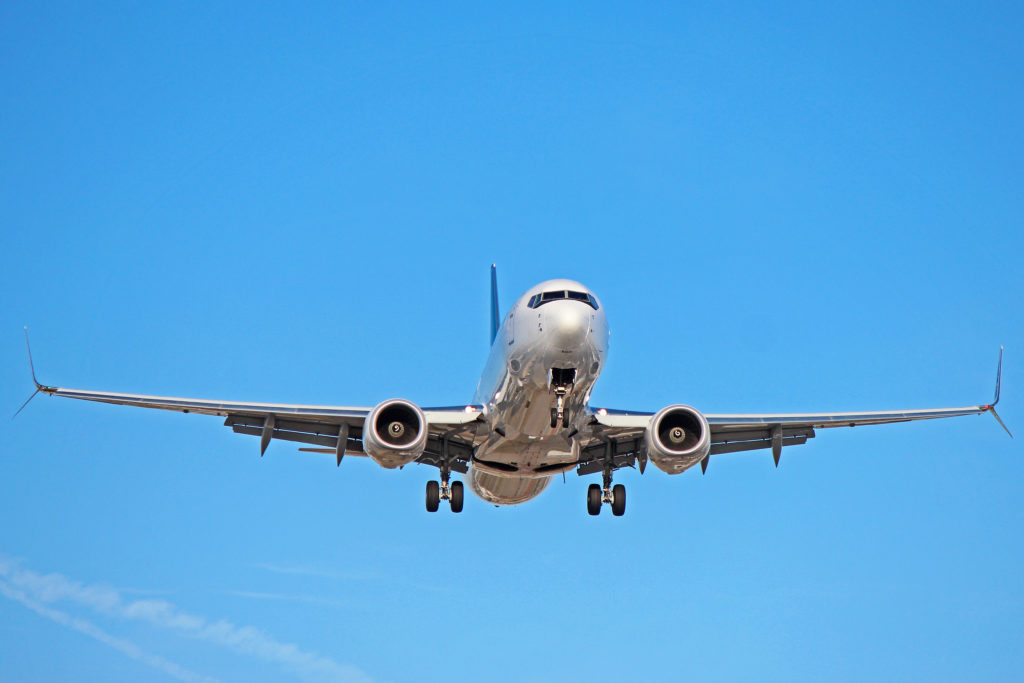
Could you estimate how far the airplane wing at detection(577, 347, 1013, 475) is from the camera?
98.2 feet

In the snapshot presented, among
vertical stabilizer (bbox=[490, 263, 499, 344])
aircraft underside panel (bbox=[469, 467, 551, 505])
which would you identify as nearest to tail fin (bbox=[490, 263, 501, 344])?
vertical stabilizer (bbox=[490, 263, 499, 344])

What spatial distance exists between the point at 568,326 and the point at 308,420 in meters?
8.38

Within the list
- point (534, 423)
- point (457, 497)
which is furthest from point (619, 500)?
point (534, 423)

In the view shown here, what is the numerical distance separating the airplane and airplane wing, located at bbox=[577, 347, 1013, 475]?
3 centimetres

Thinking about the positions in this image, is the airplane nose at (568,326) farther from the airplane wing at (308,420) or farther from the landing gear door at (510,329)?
the airplane wing at (308,420)

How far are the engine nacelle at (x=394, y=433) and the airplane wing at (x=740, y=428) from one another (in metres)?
4.99

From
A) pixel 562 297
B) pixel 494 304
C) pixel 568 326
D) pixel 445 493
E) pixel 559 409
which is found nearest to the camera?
pixel 568 326

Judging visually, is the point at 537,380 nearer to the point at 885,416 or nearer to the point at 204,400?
the point at 204,400

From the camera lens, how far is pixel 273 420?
1156 inches

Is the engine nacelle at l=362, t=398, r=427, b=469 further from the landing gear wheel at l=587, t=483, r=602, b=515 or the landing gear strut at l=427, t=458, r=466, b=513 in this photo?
the landing gear wheel at l=587, t=483, r=602, b=515

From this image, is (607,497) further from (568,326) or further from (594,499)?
(568,326)

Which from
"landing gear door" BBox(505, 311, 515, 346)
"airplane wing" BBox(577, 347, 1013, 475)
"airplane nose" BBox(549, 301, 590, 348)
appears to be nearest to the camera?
"airplane nose" BBox(549, 301, 590, 348)

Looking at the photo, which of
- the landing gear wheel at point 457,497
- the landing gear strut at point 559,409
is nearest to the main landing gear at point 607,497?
the landing gear wheel at point 457,497

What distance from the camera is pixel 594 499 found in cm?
3306
